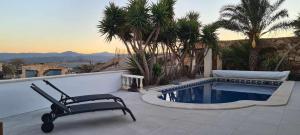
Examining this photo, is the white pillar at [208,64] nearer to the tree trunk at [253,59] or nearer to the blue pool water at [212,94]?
the blue pool water at [212,94]

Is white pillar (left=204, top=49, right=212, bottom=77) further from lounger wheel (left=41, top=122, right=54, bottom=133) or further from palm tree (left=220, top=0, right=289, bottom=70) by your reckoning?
lounger wheel (left=41, top=122, right=54, bottom=133)

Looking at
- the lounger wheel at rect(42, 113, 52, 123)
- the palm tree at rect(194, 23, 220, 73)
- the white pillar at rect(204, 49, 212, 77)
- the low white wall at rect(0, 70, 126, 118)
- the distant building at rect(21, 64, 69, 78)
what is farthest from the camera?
the white pillar at rect(204, 49, 212, 77)

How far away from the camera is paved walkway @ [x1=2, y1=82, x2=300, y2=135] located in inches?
172

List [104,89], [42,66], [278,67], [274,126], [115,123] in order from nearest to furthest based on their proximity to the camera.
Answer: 1. [274,126]
2. [115,123]
3. [104,89]
4. [42,66]
5. [278,67]

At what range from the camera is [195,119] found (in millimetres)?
5168

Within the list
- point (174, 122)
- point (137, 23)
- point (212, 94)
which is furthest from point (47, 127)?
point (212, 94)

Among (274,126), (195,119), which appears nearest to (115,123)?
(195,119)

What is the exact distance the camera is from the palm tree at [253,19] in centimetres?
1362

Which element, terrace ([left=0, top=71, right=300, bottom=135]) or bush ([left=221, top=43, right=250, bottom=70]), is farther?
bush ([left=221, top=43, right=250, bottom=70])

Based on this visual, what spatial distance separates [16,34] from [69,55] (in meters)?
5.50

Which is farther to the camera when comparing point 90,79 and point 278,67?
point 278,67

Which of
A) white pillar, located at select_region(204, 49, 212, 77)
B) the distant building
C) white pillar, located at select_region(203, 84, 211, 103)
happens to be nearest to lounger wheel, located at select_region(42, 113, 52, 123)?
the distant building

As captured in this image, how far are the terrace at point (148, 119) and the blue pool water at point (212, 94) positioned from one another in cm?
230

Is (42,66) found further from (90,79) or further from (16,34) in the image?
(90,79)
